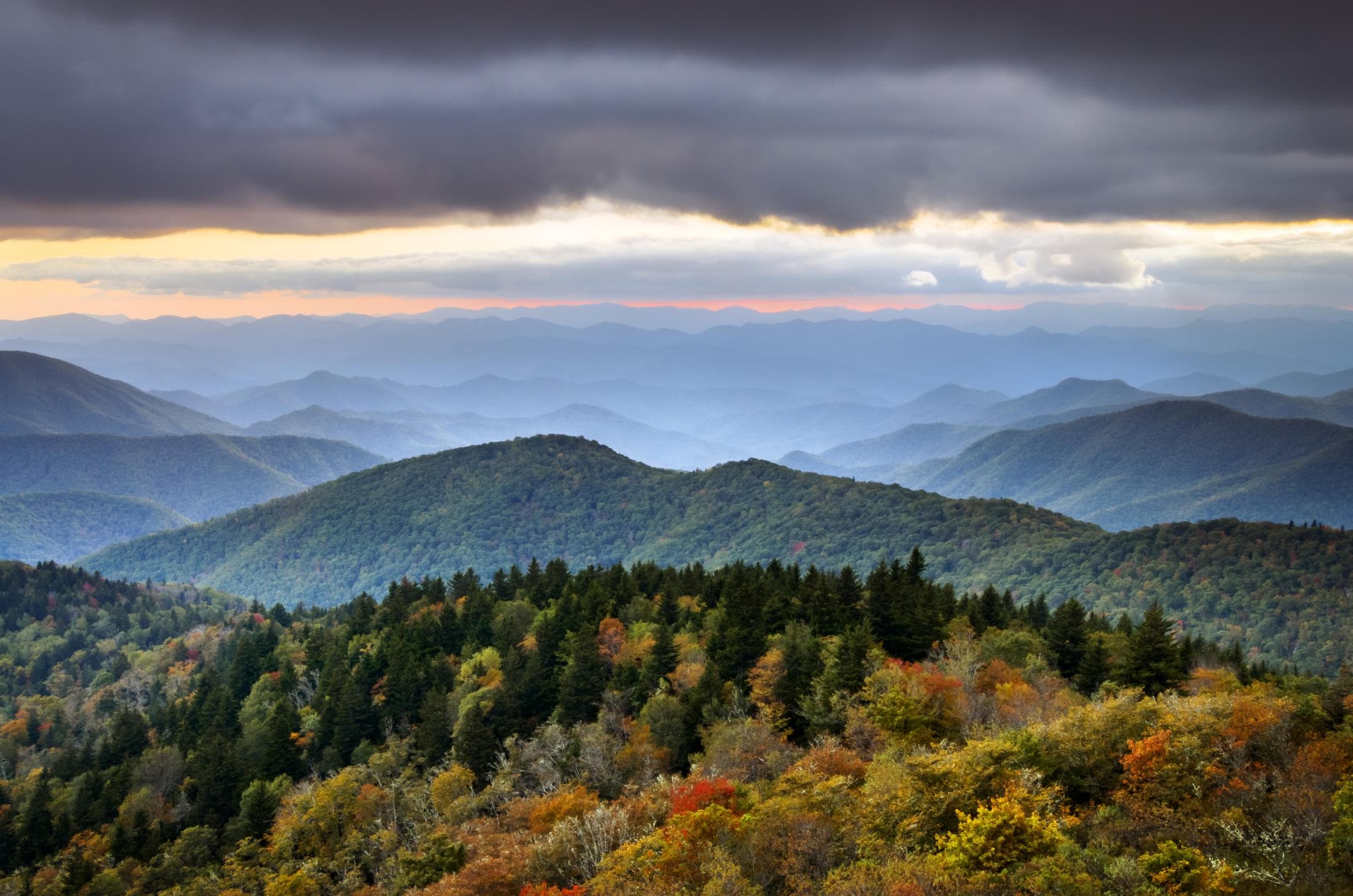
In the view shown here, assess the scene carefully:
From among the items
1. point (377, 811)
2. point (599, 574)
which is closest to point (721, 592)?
point (599, 574)

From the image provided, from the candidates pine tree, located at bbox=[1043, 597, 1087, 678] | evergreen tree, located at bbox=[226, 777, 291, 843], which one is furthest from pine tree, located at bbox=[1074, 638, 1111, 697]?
evergreen tree, located at bbox=[226, 777, 291, 843]

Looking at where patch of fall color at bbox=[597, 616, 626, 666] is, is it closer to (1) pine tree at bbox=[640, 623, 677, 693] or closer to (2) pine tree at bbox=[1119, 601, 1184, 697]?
(1) pine tree at bbox=[640, 623, 677, 693]

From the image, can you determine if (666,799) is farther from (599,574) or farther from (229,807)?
(599,574)

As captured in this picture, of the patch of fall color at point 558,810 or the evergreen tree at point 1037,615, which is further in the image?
the evergreen tree at point 1037,615

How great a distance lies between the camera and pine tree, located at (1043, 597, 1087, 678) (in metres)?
72.9

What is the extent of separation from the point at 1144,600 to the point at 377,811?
182529 millimetres

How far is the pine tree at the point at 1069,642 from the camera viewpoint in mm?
72938

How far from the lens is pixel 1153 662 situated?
206ft

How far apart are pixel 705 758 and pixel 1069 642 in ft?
115

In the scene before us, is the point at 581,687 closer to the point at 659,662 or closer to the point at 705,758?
the point at 659,662

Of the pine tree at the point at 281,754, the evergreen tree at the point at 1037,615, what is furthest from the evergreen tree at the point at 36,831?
the evergreen tree at the point at 1037,615

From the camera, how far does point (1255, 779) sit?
39094mm

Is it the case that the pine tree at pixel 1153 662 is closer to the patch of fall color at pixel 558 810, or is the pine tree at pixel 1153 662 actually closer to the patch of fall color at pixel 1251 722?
the patch of fall color at pixel 1251 722

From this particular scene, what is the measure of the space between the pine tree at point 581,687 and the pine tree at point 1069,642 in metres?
39.6
